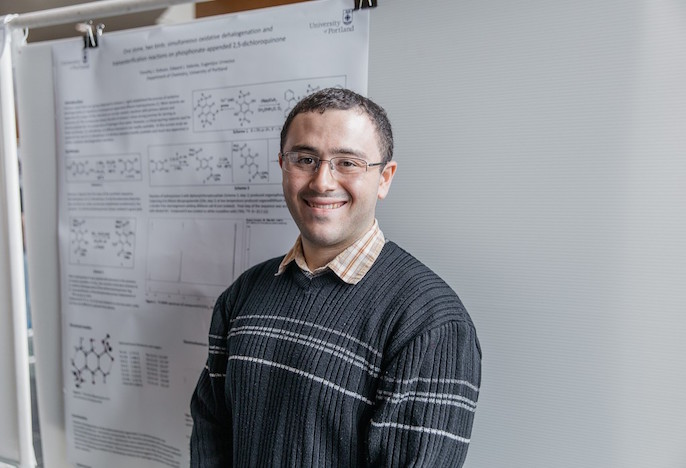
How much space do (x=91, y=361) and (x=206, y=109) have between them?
0.75 metres

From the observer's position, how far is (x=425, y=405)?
0.71m

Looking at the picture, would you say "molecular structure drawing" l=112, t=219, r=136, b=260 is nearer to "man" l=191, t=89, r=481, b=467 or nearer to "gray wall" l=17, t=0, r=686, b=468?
"man" l=191, t=89, r=481, b=467

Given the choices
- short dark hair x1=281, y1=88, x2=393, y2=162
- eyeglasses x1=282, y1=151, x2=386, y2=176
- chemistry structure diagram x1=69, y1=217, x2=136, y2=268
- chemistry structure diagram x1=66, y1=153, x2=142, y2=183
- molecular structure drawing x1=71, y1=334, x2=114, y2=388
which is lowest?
molecular structure drawing x1=71, y1=334, x2=114, y2=388

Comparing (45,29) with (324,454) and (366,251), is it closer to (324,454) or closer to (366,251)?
(366,251)

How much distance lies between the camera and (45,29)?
68.5 inches

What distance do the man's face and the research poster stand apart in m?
0.27

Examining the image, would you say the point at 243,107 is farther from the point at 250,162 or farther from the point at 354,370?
the point at 354,370

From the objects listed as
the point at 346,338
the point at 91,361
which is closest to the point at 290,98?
the point at 346,338

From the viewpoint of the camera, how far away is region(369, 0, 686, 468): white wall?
83 cm

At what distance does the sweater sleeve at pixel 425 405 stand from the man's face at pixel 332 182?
0.22m

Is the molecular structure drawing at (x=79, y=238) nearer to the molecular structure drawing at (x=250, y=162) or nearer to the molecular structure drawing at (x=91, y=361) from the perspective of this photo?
the molecular structure drawing at (x=91, y=361)

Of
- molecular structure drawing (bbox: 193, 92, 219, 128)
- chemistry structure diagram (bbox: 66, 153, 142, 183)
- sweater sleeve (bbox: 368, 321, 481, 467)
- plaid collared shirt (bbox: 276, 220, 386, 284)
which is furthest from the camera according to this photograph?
chemistry structure diagram (bbox: 66, 153, 142, 183)

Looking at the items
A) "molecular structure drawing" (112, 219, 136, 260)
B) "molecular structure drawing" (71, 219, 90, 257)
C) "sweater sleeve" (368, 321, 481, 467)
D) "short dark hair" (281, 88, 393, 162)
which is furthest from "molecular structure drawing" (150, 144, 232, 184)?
"sweater sleeve" (368, 321, 481, 467)

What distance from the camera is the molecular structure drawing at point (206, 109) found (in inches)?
46.8
